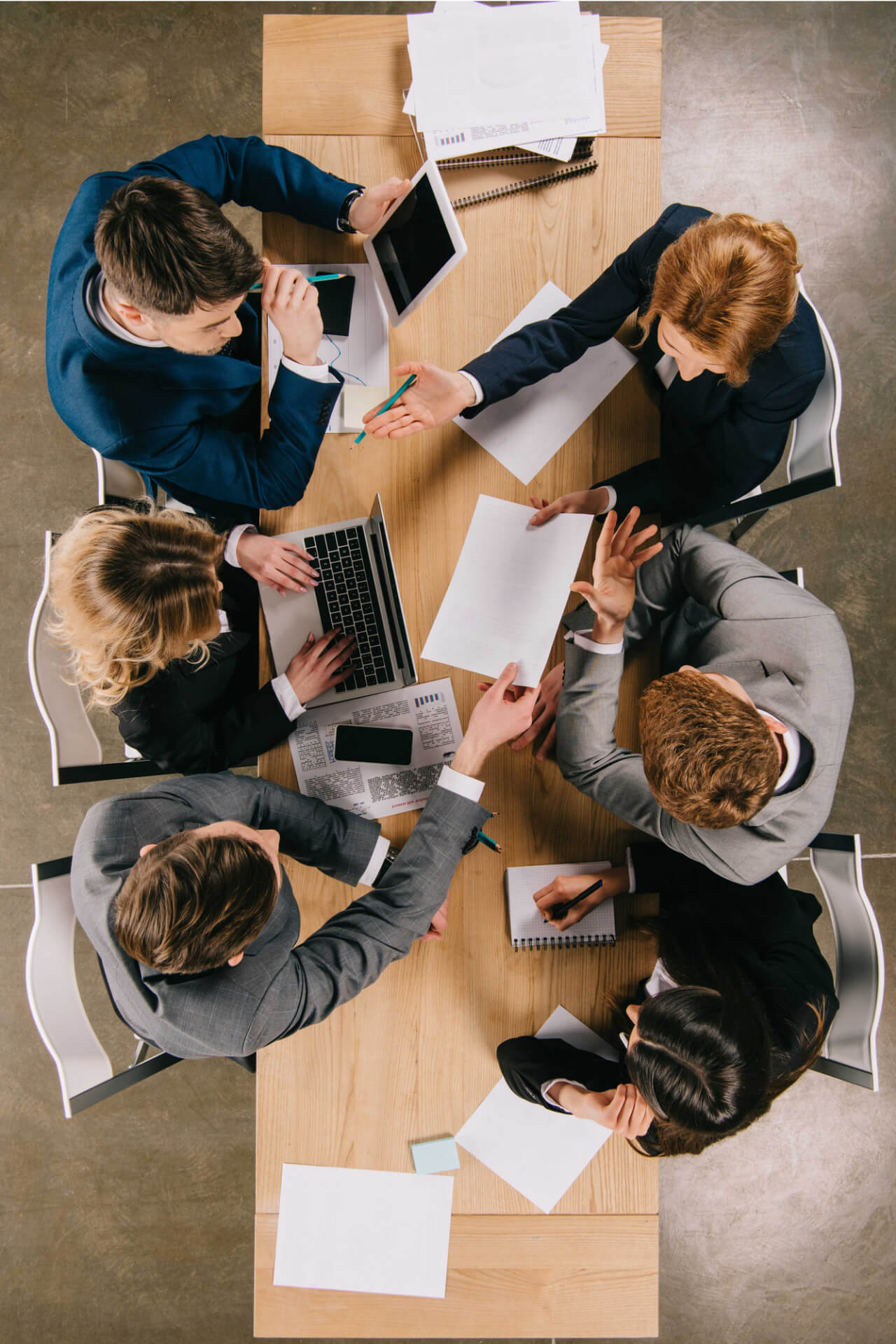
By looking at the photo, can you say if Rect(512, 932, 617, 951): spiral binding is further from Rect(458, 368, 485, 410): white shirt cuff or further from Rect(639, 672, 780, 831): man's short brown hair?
Rect(458, 368, 485, 410): white shirt cuff

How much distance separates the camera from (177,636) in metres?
1.41

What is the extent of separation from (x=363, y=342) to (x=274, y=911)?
118 cm

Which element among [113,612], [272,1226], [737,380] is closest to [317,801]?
[113,612]

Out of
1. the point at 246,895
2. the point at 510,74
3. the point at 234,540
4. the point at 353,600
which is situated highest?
the point at 510,74

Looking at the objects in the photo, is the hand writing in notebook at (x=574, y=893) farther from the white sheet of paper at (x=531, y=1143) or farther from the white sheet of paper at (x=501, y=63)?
the white sheet of paper at (x=501, y=63)

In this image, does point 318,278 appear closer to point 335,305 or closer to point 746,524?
point 335,305

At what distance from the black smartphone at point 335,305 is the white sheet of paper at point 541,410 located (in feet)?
1.05

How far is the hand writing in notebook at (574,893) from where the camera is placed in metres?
1.51

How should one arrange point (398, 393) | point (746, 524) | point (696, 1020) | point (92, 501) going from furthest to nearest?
point (92, 501)
point (746, 524)
point (398, 393)
point (696, 1020)

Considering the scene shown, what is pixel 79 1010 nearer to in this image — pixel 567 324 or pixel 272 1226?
pixel 272 1226

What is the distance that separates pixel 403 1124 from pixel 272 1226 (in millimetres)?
317

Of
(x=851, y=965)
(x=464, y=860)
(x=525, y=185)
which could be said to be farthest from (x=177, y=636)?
(x=851, y=965)

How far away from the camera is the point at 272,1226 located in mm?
1479

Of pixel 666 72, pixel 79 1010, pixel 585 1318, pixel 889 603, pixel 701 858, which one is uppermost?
pixel 666 72
